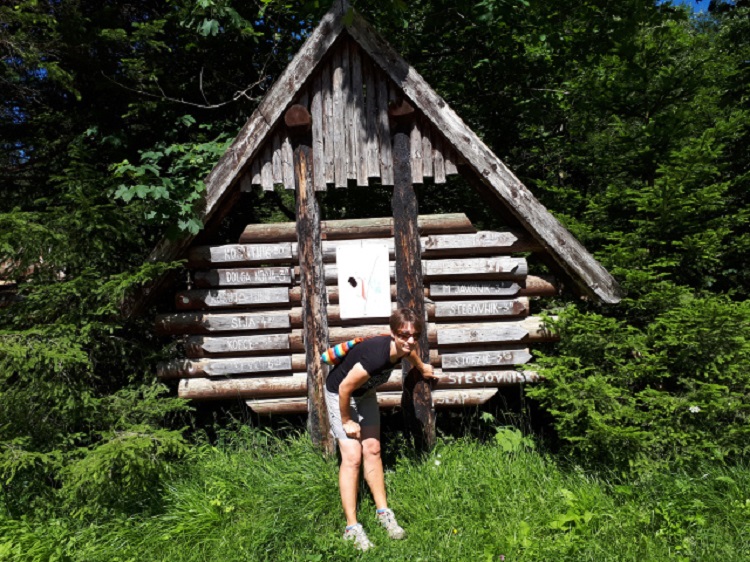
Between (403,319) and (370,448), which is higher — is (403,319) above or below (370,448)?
above

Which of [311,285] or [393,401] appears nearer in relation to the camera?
[311,285]

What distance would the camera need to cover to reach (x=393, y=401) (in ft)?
15.4

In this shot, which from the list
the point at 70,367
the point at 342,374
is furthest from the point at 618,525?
the point at 70,367

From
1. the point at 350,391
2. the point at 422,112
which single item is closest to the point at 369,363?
the point at 350,391

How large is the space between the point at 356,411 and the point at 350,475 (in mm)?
455

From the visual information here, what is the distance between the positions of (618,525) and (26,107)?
663 cm

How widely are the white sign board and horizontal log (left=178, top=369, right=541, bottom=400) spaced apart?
28.7 inches

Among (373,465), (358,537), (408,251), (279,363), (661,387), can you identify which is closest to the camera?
(358,537)

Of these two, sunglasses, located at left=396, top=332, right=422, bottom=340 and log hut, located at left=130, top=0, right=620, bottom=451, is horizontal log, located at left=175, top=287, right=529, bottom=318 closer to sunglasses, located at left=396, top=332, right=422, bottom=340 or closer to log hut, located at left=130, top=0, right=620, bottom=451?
log hut, located at left=130, top=0, right=620, bottom=451

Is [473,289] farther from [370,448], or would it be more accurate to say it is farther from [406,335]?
[370,448]

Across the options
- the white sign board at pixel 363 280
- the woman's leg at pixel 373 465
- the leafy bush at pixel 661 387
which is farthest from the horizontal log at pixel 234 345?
the leafy bush at pixel 661 387

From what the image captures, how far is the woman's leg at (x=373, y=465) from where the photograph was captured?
12.0ft

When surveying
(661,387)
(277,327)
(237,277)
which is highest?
(237,277)

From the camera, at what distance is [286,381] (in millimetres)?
4672
